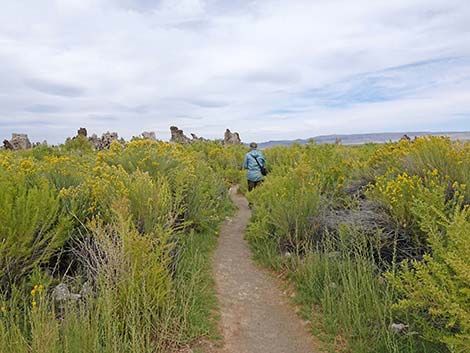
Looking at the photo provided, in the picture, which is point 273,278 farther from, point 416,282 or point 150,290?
point 416,282

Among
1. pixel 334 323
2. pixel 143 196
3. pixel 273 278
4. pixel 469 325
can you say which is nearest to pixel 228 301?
pixel 273 278

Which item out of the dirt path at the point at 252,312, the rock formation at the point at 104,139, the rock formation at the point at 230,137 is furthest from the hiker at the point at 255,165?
the rock formation at the point at 230,137

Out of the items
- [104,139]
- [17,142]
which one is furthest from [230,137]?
[17,142]

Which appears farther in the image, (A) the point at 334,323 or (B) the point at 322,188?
(B) the point at 322,188

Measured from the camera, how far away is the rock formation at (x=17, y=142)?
2964 centimetres

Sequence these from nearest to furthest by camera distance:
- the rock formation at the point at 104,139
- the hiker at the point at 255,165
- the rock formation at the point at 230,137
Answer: the hiker at the point at 255,165 → the rock formation at the point at 104,139 → the rock formation at the point at 230,137

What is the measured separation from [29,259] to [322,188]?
5.13 m

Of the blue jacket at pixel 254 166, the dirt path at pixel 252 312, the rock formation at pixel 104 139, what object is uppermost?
the rock formation at pixel 104 139

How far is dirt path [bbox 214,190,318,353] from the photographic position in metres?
3.93

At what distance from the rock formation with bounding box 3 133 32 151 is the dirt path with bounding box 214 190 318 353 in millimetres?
28990

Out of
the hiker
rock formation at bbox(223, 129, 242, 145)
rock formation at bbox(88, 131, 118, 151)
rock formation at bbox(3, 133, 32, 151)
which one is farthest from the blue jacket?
rock formation at bbox(223, 129, 242, 145)

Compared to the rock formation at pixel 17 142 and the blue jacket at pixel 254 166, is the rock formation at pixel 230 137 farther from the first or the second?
the blue jacket at pixel 254 166

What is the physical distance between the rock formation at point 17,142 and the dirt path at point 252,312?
28990 mm

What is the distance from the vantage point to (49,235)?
4031 mm
